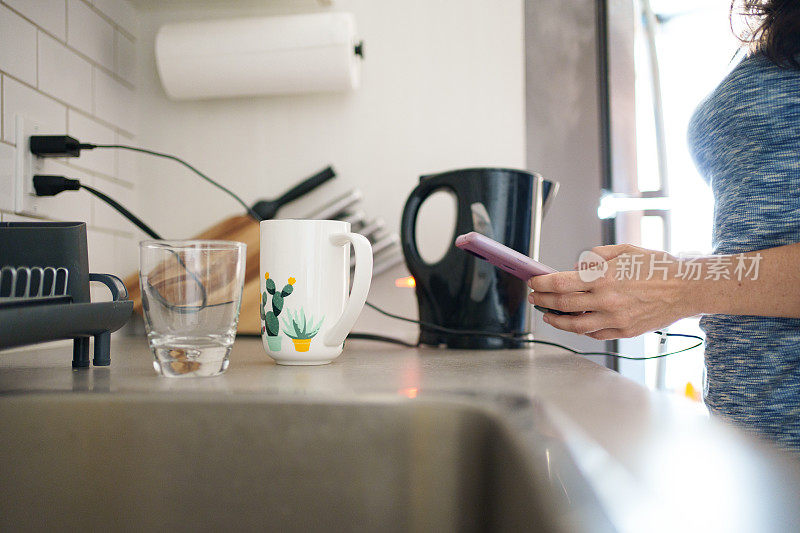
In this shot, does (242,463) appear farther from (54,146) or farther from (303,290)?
(54,146)

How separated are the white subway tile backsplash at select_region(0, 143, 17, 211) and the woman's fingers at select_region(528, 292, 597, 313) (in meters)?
0.64

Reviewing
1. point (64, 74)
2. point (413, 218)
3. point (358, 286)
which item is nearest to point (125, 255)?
point (64, 74)

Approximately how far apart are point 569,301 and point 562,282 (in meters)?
0.03

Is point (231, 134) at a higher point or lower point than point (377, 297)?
higher

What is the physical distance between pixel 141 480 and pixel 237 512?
68 millimetres

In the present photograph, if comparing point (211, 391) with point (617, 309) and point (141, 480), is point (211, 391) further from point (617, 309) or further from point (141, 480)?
point (617, 309)

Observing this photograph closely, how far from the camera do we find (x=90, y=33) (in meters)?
0.91

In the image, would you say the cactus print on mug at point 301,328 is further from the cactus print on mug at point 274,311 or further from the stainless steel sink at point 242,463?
the stainless steel sink at point 242,463

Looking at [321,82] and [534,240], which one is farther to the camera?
[321,82]

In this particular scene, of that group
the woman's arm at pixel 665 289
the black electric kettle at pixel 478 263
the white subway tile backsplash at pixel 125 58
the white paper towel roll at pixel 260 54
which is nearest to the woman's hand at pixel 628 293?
the woman's arm at pixel 665 289

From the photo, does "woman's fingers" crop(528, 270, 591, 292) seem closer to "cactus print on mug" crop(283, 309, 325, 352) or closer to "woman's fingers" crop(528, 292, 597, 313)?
"woman's fingers" crop(528, 292, 597, 313)

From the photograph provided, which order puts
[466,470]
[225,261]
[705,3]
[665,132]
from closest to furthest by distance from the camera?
[466,470] < [225,261] < [665,132] < [705,3]

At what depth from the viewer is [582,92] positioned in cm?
103

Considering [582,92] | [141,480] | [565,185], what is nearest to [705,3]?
[582,92]
